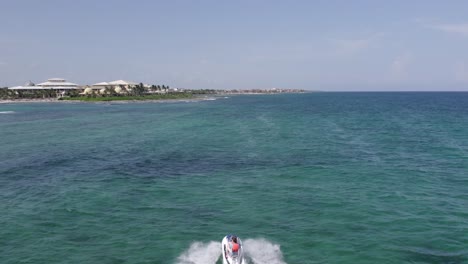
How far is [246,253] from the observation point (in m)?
28.2

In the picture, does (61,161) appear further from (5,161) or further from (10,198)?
(10,198)

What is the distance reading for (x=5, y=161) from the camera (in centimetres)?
6041

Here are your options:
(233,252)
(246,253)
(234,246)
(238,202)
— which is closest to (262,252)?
(246,253)

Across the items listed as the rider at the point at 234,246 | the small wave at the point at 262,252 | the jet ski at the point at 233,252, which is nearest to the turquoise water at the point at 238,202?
the small wave at the point at 262,252

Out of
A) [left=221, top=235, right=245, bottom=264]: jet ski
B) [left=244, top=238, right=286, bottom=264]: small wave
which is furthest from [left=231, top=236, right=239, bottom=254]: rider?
[left=244, top=238, right=286, bottom=264]: small wave

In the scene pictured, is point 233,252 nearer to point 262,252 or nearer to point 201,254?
point 262,252

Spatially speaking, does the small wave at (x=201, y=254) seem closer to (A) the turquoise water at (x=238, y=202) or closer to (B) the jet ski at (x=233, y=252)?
(A) the turquoise water at (x=238, y=202)

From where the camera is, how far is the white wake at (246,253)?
88.9ft

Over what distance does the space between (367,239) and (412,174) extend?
23.1 metres

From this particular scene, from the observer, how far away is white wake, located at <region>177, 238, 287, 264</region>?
27109mm

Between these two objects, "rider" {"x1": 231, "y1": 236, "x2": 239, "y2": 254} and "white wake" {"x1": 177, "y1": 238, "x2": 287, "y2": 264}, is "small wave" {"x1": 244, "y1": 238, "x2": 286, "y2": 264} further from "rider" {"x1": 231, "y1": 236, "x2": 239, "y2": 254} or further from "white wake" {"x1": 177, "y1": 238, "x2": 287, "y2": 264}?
"rider" {"x1": 231, "y1": 236, "x2": 239, "y2": 254}

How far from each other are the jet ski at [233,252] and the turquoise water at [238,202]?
1.42 metres

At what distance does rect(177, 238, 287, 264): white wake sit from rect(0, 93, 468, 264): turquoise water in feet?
0.38

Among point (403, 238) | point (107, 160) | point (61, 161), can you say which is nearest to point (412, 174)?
point (403, 238)
